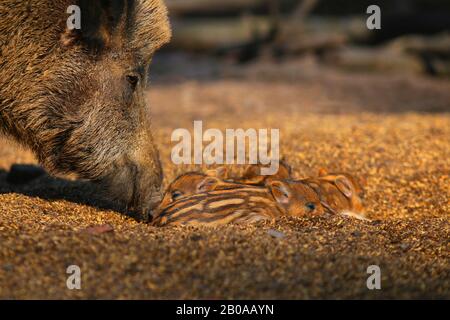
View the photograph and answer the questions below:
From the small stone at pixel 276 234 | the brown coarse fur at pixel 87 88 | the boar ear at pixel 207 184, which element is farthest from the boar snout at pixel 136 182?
the small stone at pixel 276 234

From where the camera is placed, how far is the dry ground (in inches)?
→ 119

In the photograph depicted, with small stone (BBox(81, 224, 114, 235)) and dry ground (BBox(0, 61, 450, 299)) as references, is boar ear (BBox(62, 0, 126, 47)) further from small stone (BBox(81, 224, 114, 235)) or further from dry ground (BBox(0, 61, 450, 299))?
small stone (BBox(81, 224, 114, 235))

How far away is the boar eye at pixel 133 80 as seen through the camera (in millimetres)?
4570

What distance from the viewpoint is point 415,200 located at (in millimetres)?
5141

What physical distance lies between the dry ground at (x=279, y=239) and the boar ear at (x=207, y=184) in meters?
0.48

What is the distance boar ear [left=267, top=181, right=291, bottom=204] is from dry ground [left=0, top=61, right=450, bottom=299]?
0.26 metres

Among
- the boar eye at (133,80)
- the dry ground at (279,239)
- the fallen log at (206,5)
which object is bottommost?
the dry ground at (279,239)

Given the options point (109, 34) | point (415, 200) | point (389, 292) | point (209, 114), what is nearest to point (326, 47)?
point (209, 114)

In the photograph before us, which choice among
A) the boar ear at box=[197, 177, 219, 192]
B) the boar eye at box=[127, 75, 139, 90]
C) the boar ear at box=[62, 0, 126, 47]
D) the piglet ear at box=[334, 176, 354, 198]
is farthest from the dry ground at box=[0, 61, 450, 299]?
the boar ear at box=[62, 0, 126, 47]

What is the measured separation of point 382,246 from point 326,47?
9.23m

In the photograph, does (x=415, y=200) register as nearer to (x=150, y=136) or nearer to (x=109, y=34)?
(x=150, y=136)

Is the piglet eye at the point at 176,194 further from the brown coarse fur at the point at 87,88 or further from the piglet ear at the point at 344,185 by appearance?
the piglet ear at the point at 344,185

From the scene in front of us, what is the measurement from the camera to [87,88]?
438 centimetres

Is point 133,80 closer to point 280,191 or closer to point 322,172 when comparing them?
point 280,191
